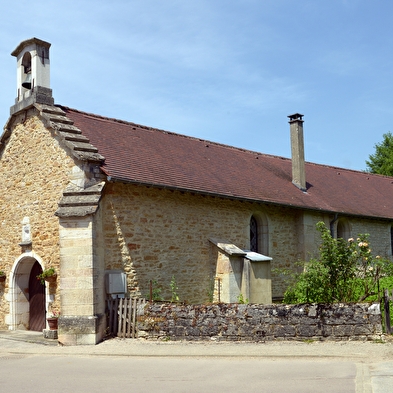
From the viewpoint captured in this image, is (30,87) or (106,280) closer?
(106,280)

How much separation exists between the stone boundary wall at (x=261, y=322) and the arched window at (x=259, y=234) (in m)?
5.57

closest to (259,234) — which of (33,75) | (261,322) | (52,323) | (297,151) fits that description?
(297,151)

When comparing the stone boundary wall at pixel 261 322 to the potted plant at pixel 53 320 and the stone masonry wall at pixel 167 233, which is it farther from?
the potted plant at pixel 53 320

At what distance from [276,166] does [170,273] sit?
9.27m

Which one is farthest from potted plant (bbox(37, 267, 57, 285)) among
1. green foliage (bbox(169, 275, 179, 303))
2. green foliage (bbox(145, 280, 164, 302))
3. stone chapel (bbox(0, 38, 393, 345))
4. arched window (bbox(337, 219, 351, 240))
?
arched window (bbox(337, 219, 351, 240))

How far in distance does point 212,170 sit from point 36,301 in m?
6.55

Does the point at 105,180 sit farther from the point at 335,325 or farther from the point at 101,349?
the point at 335,325

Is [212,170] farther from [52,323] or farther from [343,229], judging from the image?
[52,323]

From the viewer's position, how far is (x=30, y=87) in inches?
509

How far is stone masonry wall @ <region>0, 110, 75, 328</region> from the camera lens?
11492mm

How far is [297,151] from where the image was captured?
60.5ft

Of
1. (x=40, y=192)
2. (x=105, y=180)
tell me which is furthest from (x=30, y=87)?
(x=105, y=180)

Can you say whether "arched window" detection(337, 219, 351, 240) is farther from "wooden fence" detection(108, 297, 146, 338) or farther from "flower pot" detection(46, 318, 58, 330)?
"flower pot" detection(46, 318, 58, 330)

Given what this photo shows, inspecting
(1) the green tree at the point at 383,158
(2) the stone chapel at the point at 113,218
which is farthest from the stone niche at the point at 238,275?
(1) the green tree at the point at 383,158
